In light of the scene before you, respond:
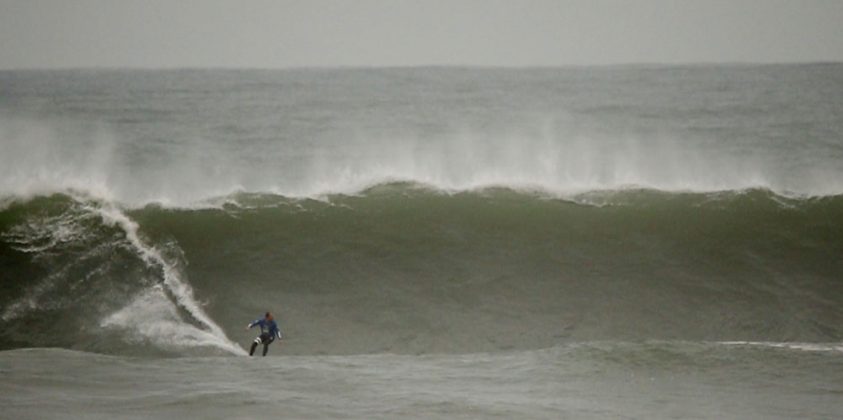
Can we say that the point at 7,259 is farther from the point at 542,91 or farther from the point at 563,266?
the point at 542,91

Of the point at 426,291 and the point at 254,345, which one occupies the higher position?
the point at 426,291

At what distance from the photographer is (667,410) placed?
341 inches

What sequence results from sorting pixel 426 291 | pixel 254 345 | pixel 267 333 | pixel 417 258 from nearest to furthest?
pixel 254 345 < pixel 267 333 < pixel 426 291 < pixel 417 258

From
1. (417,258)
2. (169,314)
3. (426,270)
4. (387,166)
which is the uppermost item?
(387,166)

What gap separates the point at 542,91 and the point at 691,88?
8.87m

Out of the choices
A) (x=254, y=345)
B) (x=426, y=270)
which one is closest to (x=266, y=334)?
(x=254, y=345)

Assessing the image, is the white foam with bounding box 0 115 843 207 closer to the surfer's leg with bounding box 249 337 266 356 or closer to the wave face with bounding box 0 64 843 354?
the wave face with bounding box 0 64 843 354

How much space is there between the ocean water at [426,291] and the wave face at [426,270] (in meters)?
0.04

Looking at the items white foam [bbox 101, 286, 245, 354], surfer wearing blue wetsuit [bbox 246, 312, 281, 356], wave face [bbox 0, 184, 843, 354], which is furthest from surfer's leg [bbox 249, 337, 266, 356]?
wave face [bbox 0, 184, 843, 354]

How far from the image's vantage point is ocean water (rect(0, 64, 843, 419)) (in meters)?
9.10

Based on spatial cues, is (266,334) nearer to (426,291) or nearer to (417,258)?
(426,291)

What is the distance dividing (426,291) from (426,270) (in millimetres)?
739

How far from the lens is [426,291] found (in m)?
14.1

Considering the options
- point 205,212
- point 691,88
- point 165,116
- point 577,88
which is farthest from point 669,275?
point 577,88
